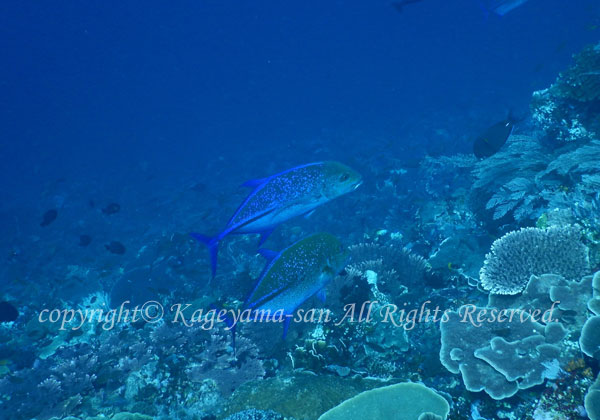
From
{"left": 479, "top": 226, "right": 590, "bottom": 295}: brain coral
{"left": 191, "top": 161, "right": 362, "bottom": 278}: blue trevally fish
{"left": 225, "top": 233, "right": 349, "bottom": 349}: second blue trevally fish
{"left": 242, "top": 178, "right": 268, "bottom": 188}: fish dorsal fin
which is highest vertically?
{"left": 242, "top": 178, "right": 268, "bottom": 188}: fish dorsal fin

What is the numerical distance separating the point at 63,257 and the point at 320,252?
18.4 meters

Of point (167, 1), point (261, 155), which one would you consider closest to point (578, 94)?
point (261, 155)

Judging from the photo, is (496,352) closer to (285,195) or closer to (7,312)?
(285,195)

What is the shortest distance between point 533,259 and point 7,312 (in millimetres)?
11880

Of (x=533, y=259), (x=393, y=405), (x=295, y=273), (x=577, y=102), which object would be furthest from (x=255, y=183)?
(x=577, y=102)

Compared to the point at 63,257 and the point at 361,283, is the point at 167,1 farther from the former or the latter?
the point at 361,283

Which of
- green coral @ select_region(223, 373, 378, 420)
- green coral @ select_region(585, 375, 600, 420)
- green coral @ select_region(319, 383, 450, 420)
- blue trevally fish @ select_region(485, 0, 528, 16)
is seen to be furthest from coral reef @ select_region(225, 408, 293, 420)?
blue trevally fish @ select_region(485, 0, 528, 16)

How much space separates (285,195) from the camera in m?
3.29

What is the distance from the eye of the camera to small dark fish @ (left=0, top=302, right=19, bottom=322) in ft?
28.2

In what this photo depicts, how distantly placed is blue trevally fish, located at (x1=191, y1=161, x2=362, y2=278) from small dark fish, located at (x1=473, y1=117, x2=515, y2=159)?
4309mm

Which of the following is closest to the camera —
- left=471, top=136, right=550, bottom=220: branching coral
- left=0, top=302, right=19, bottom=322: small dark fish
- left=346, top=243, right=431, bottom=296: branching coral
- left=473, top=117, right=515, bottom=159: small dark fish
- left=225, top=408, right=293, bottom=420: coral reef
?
left=225, top=408, right=293, bottom=420: coral reef

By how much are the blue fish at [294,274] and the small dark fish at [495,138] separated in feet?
16.6

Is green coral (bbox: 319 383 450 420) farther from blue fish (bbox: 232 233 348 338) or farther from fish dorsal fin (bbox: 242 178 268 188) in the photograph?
fish dorsal fin (bbox: 242 178 268 188)

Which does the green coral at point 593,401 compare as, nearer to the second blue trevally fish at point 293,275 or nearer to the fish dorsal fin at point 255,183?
the second blue trevally fish at point 293,275
